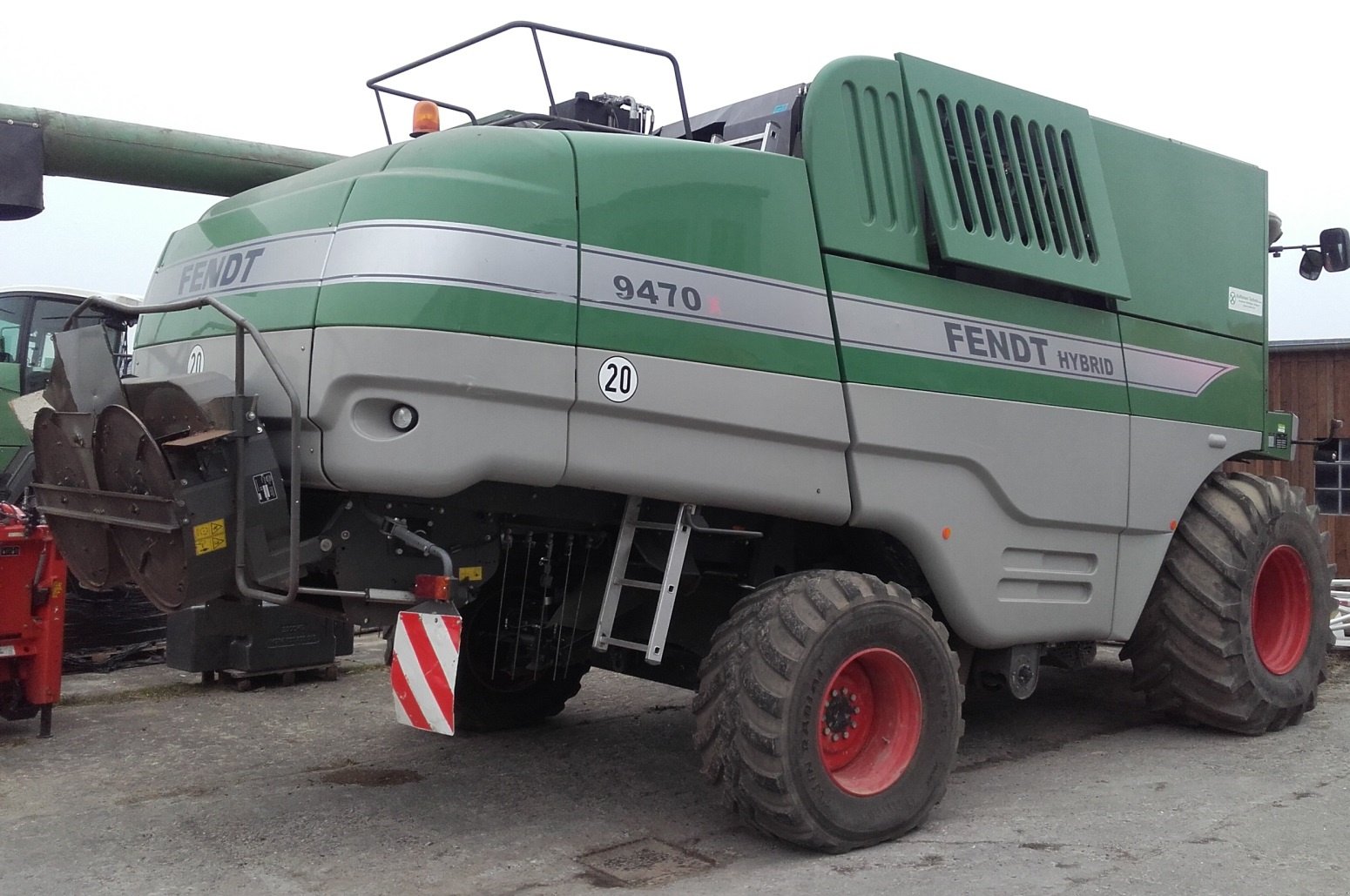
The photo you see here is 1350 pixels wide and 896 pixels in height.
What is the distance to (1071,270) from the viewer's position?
5.55 meters

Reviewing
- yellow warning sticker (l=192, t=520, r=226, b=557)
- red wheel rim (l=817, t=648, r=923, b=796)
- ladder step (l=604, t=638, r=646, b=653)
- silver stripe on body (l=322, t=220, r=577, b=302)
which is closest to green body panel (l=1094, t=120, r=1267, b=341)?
red wheel rim (l=817, t=648, r=923, b=796)

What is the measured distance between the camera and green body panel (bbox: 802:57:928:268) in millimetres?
4715

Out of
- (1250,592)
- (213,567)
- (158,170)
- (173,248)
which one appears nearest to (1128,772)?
(1250,592)

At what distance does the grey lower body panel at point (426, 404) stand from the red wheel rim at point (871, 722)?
154cm

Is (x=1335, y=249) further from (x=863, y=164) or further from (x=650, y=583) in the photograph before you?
(x=650, y=583)

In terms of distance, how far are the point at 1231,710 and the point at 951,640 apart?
165cm

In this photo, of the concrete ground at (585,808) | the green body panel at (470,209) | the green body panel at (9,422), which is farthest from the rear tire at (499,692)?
the green body panel at (9,422)

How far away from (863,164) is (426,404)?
2.07 metres

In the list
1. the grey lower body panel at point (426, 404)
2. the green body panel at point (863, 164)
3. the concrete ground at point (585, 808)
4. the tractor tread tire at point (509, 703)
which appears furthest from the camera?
the tractor tread tire at point (509, 703)

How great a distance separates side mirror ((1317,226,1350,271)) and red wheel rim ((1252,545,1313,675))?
188 centimetres

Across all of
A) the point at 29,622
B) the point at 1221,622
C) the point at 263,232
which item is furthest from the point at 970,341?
the point at 29,622

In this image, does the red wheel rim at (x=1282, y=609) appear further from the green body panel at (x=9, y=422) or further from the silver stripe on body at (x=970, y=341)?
the green body panel at (x=9, y=422)

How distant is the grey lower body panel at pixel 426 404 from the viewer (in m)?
3.82

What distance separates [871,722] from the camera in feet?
15.7
